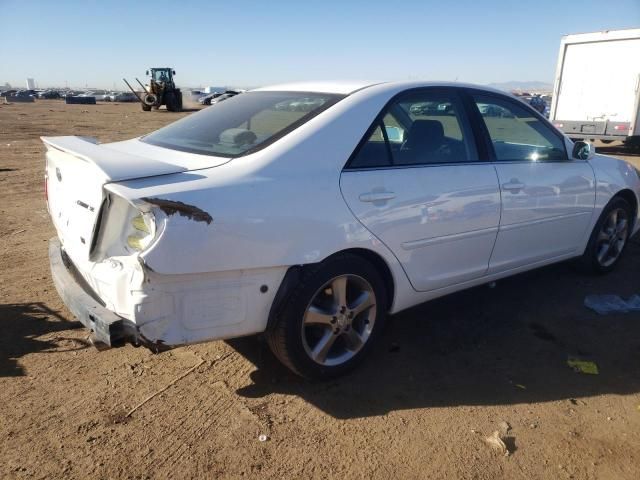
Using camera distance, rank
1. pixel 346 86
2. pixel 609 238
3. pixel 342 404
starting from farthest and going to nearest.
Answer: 1. pixel 609 238
2. pixel 346 86
3. pixel 342 404

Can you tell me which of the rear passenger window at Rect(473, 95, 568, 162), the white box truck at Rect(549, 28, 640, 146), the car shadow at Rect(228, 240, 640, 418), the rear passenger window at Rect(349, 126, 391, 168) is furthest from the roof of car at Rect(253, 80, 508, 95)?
the white box truck at Rect(549, 28, 640, 146)

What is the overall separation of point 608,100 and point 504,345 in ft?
43.5

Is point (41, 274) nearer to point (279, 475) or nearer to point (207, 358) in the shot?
point (207, 358)

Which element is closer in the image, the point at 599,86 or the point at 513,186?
the point at 513,186

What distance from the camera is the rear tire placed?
15.1ft

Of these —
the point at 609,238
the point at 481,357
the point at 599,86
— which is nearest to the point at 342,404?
the point at 481,357

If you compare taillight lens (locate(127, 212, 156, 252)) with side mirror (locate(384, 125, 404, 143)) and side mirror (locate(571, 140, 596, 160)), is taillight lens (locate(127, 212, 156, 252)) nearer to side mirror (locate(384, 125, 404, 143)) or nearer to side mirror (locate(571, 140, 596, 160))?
side mirror (locate(384, 125, 404, 143))

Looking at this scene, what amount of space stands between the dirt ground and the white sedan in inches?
14.1

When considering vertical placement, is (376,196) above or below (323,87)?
below

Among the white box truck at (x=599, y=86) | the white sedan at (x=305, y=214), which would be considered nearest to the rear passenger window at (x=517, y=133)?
the white sedan at (x=305, y=214)

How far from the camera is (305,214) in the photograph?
2.57m

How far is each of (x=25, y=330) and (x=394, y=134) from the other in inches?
106

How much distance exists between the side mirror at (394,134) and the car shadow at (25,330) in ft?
7.50

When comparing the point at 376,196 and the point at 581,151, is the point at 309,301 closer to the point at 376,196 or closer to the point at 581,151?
the point at 376,196
